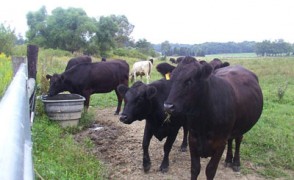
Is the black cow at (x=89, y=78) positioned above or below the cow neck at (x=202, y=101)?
below

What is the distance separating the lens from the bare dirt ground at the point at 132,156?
5.01 metres

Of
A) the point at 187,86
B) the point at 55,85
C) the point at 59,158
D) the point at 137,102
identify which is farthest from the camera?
the point at 55,85

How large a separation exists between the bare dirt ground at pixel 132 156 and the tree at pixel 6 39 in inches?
312

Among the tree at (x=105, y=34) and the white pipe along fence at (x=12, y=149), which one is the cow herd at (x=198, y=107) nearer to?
the white pipe along fence at (x=12, y=149)

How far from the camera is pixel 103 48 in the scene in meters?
41.9

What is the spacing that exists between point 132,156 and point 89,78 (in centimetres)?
→ 334

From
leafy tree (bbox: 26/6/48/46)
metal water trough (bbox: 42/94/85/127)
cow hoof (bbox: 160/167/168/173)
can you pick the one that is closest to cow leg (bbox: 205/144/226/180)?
cow hoof (bbox: 160/167/168/173)

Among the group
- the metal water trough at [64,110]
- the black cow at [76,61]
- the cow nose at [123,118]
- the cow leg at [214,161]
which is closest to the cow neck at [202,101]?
the cow leg at [214,161]

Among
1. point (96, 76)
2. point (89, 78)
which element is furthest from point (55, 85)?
point (96, 76)

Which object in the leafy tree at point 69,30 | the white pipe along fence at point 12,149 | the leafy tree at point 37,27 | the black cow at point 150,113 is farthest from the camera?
the leafy tree at point 37,27

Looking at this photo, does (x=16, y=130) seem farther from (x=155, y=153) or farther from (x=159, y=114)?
(x=155, y=153)

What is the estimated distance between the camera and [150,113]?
514 centimetres

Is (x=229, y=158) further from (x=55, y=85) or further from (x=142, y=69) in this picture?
(x=142, y=69)

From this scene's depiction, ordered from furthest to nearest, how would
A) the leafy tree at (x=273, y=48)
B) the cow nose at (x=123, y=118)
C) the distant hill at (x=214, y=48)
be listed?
the leafy tree at (x=273, y=48) → the distant hill at (x=214, y=48) → the cow nose at (x=123, y=118)
